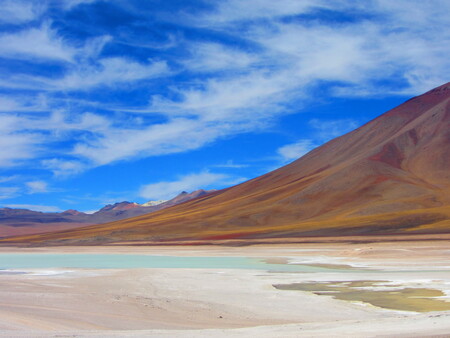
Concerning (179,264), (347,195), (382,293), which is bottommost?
(382,293)

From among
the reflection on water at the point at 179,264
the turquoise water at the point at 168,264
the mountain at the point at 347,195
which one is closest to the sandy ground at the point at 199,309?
the reflection on water at the point at 179,264

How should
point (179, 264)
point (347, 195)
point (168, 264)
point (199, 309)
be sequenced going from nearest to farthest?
point (199, 309) < point (179, 264) < point (168, 264) < point (347, 195)

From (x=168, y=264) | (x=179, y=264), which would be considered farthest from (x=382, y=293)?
(x=168, y=264)

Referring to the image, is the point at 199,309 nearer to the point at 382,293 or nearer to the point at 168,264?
the point at 382,293

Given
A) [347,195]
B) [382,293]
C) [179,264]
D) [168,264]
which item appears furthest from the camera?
[347,195]

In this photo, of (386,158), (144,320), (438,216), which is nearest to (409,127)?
(386,158)

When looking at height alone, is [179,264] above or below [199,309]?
above

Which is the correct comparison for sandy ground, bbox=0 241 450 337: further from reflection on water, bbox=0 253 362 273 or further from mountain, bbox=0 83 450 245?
mountain, bbox=0 83 450 245
